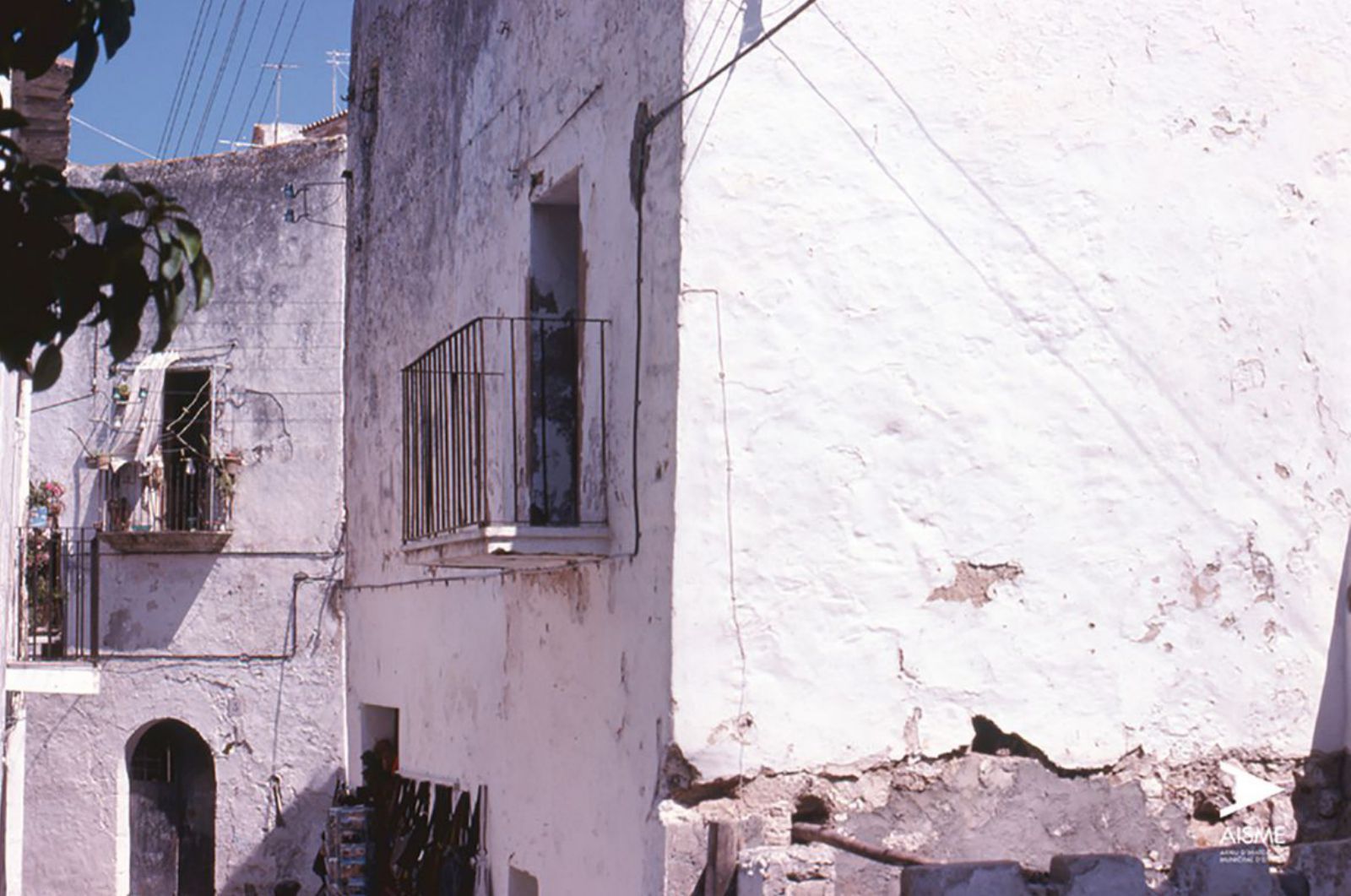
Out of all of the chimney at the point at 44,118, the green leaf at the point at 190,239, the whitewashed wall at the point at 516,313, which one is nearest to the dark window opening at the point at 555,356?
the whitewashed wall at the point at 516,313

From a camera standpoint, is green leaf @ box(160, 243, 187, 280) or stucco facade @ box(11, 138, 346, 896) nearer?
green leaf @ box(160, 243, 187, 280)

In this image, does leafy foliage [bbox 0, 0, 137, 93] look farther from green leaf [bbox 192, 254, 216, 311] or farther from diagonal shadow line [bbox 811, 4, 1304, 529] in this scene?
diagonal shadow line [bbox 811, 4, 1304, 529]

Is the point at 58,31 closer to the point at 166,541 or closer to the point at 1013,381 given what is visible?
the point at 1013,381

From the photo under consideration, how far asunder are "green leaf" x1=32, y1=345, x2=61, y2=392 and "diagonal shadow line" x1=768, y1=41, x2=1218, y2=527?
155 inches

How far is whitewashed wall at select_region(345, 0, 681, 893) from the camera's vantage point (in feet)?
22.3

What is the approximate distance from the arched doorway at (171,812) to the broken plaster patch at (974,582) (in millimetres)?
13625

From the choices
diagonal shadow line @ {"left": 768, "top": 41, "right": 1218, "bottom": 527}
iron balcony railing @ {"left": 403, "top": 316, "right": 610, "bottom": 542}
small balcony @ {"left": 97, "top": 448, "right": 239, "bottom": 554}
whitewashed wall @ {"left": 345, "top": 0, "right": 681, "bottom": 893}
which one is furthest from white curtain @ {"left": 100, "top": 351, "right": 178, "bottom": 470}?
diagonal shadow line @ {"left": 768, "top": 41, "right": 1218, "bottom": 527}

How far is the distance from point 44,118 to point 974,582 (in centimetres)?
654

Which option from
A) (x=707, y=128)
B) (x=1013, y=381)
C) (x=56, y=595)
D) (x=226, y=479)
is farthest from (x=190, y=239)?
(x=226, y=479)

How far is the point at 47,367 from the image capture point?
3.18 m

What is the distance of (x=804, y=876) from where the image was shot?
600 cm

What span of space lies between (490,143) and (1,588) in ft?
13.7

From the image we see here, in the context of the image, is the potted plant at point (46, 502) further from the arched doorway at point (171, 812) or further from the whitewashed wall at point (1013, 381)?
the whitewashed wall at point (1013, 381)

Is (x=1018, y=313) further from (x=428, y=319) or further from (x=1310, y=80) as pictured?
(x=428, y=319)
